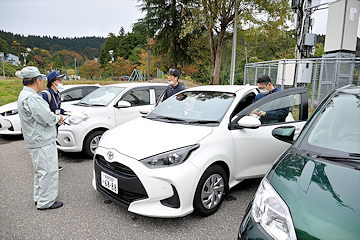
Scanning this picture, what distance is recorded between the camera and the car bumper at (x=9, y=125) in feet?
21.3

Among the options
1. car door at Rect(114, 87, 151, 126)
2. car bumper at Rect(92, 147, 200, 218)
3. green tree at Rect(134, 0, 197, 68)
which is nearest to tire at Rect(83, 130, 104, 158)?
car door at Rect(114, 87, 151, 126)

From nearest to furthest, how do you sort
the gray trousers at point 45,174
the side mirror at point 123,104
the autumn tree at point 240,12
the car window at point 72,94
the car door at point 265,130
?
the gray trousers at point 45,174
the car door at point 265,130
the side mirror at point 123,104
the car window at point 72,94
the autumn tree at point 240,12

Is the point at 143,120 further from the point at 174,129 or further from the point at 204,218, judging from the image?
the point at 204,218

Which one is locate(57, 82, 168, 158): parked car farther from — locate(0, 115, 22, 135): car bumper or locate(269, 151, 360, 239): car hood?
locate(269, 151, 360, 239): car hood

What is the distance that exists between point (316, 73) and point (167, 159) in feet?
33.1

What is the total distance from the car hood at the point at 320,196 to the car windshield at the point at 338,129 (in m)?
0.26

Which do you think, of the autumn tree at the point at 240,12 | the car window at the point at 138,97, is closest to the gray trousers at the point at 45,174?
the car window at the point at 138,97

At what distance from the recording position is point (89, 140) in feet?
16.2

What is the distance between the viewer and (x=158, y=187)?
8.19 ft

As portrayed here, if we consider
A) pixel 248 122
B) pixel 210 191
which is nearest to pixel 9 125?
pixel 210 191

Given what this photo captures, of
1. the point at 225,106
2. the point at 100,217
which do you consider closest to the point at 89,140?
the point at 100,217

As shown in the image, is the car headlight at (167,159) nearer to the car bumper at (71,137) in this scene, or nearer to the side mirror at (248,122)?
the side mirror at (248,122)

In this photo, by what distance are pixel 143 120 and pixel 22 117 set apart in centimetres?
155

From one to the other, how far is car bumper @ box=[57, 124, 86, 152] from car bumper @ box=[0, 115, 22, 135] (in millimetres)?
2647
